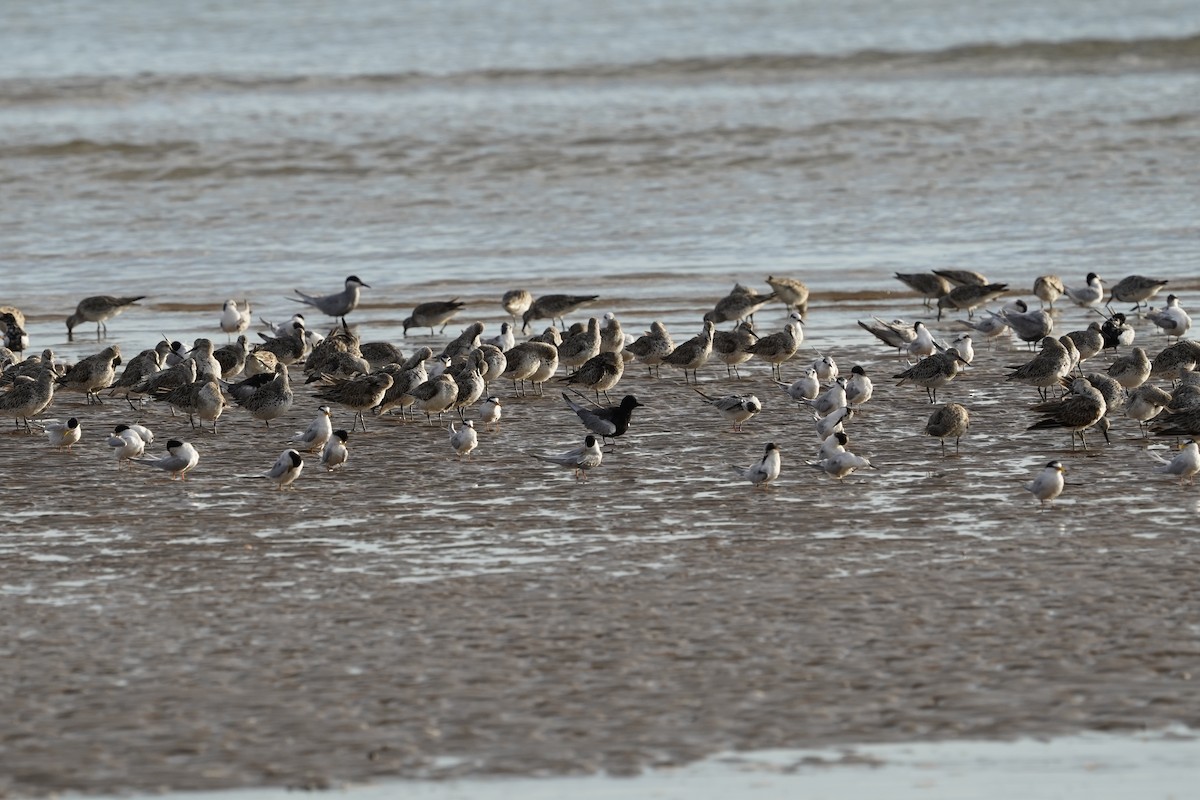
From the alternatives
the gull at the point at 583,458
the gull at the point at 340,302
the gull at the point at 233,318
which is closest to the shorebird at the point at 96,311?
the gull at the point at 233,318

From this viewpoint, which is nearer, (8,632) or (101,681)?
(101,681)

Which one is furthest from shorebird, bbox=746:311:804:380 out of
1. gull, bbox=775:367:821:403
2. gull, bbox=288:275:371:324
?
gull, bbox=288:275:371:324

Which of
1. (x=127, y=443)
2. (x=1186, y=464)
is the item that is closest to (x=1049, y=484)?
(x=1186, y=464)

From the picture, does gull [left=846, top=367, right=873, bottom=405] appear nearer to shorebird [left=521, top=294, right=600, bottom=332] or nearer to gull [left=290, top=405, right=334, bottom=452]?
gull [left=290, top=405, right=334, bottom=452]

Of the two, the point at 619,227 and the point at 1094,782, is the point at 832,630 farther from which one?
the point at 619,227

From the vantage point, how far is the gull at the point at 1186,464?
11.3 metres

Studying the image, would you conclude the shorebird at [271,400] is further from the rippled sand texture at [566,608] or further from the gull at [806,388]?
the gull at [806,388]

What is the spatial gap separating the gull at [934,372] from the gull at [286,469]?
519 cm

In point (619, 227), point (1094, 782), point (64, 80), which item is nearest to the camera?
point (1094, 782)

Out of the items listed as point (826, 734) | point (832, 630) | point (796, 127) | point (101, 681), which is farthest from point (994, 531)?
point (796, 127)

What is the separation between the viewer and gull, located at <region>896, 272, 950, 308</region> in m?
20.2

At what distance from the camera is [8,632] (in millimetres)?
8672

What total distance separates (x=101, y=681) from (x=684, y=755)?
102 inches

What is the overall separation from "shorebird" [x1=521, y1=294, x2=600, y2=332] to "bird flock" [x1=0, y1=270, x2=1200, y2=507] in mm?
22
